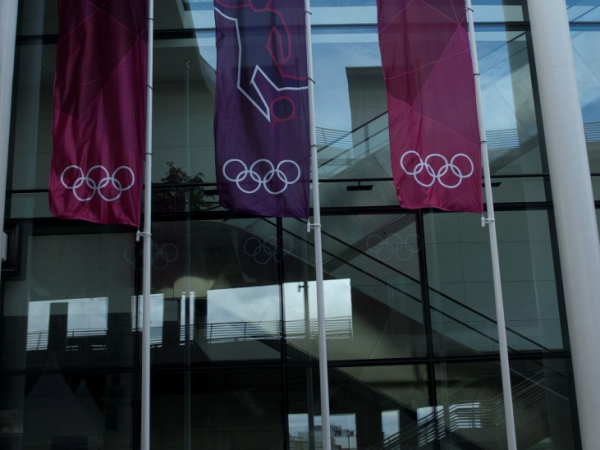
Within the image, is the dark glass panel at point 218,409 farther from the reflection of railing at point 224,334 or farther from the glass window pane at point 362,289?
the glass window pane at point 362,289

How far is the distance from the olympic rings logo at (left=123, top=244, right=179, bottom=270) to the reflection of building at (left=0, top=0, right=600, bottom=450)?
0.04m

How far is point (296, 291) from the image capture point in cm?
1517

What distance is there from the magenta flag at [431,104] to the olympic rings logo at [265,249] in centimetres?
326

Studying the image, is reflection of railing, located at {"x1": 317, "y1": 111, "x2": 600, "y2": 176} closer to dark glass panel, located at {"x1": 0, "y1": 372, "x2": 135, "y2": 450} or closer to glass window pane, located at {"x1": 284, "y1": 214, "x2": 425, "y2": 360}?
glass window pane, located at {"x1": 284, "y1": 214, "x2": 425, "y2": 360}

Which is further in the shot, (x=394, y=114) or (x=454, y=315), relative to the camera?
(x=454, y=315)

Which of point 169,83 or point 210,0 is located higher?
point 210,0

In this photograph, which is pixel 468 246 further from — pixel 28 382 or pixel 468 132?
pixel 28 382

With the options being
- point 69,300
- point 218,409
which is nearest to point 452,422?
point 218,409

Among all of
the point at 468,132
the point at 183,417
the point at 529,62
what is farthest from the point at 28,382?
the point at 529,62

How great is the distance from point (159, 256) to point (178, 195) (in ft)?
4.07

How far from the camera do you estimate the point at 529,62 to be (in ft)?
53.7

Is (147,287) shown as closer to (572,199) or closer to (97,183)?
(97,183)

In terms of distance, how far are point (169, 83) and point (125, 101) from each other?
9.93ft

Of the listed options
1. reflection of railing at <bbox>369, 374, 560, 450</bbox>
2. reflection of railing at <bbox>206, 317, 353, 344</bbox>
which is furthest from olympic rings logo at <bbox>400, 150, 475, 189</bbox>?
reflection of railing at <bbox>369, 374, 560, 450</bbox>
